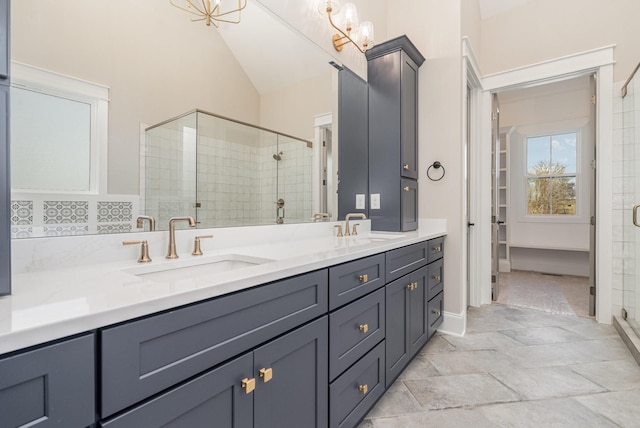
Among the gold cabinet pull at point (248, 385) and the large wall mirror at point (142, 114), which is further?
the large wall mirror at point (142, 114)

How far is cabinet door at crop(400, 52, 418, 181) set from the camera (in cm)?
236

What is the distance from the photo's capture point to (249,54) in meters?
1.56

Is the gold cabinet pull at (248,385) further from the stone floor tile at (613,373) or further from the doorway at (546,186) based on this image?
the doorway at (546,186)

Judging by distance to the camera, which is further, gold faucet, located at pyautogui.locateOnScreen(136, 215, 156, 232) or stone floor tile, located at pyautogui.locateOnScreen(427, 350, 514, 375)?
stone floor tile, located at pyautogui.locateOnScreen(427, 350, 514, 375)

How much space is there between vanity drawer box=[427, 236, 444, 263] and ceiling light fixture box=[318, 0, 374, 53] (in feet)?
5.18

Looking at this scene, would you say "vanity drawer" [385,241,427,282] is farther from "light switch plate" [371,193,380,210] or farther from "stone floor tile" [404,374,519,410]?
"stone floor tile" [404,374,519,410]

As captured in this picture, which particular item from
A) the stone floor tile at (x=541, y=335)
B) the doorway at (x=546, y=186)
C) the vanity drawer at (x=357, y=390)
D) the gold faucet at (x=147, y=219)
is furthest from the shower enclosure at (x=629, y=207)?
the gold faucet at (x=147, y=219)

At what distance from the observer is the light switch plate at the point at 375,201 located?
2.45 metres

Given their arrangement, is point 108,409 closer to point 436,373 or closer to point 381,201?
point 436,373

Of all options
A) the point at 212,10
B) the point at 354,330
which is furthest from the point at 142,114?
the point at 354,330

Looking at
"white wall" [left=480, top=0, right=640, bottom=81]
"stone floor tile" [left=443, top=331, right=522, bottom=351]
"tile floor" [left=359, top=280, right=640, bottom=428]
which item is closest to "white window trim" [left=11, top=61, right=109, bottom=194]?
"tile floor" [left=359, top=280, right=640, bottom=428]

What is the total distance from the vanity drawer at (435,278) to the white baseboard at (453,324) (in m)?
0.25

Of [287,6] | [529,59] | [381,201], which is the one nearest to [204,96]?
[287,6]

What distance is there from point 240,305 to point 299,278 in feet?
0.79
